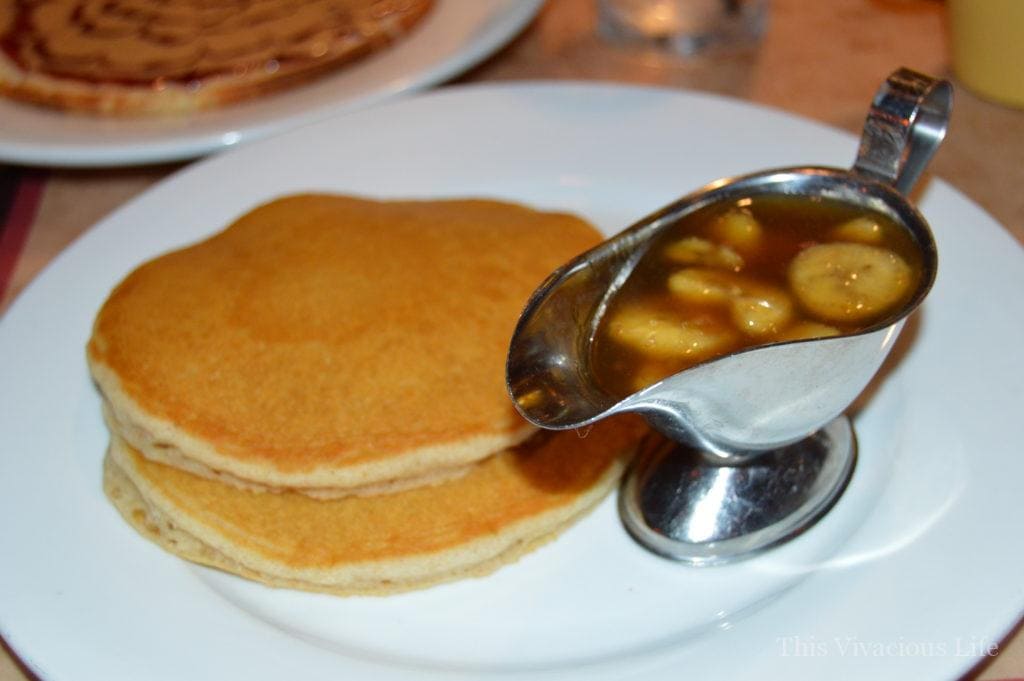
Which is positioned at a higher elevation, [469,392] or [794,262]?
[794,262]

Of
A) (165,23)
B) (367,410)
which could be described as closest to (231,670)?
(367,410)

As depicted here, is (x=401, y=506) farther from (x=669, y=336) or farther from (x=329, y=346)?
(x=669, y=336)

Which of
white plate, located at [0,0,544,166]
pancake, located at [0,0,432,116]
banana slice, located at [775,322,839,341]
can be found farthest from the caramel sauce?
pancake, located at [0,0,432,116]

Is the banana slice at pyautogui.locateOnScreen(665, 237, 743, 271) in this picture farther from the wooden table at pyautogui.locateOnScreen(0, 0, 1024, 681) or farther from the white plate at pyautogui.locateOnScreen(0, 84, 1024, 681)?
the wooden table at pyautogui.locateOnScreen(0, 0, 1024, 681)

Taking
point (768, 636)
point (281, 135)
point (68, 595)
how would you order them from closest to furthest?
1. point (768, 636)
2. point (68, 595)
3. point (281, 135)

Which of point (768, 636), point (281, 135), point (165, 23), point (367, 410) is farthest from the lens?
point (165, 23)

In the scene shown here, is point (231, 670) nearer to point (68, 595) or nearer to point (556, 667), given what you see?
point (68, 595)

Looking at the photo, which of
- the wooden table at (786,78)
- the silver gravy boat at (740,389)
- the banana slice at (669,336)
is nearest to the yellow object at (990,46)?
the wooden table at (786,78)
